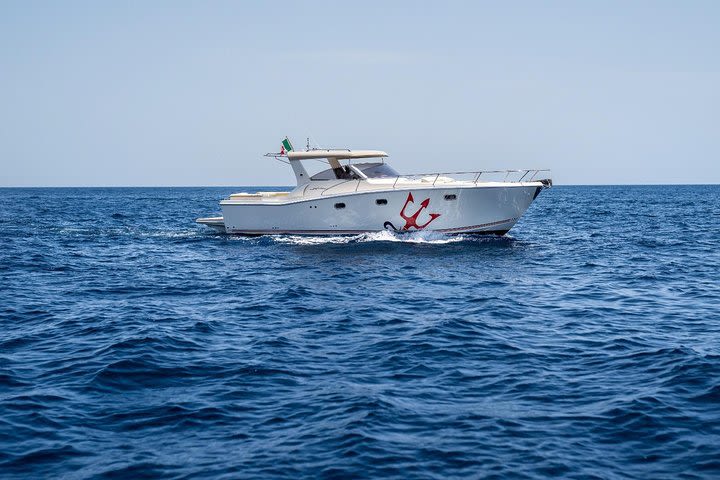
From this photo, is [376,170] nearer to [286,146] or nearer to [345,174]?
[345,174]

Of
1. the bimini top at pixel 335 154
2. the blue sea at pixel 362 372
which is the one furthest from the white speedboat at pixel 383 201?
the blue sea at pixel 362 372

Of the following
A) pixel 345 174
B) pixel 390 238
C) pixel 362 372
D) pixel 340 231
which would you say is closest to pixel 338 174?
pixel 345 174

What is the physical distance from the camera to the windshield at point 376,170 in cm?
2500

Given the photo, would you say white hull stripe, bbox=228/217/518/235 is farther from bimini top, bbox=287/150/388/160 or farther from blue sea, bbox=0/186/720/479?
blue sea, bbox=0/186/720/479

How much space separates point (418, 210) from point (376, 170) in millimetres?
2311

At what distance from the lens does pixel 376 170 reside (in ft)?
82.5

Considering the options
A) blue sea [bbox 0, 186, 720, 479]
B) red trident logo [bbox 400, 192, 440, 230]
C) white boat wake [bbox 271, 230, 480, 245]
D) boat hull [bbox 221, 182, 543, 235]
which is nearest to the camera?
blue sea [bbox 0, 186, 720, 479]

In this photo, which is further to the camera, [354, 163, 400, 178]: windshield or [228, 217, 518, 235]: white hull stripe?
[354, 163, 400, 178]: windshield

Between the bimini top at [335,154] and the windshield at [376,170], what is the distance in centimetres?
35

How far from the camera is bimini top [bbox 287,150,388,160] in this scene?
81.6ft

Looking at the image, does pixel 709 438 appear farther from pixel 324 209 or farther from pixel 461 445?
pixel 324 209

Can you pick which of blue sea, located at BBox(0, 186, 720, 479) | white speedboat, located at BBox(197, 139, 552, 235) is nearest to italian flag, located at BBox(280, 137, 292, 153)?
white speedboat, located at BBox(197, 139, 552, 235)

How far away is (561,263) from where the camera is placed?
783 inches

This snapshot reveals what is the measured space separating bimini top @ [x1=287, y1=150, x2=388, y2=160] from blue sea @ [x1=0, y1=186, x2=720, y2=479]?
6959 millimetres
